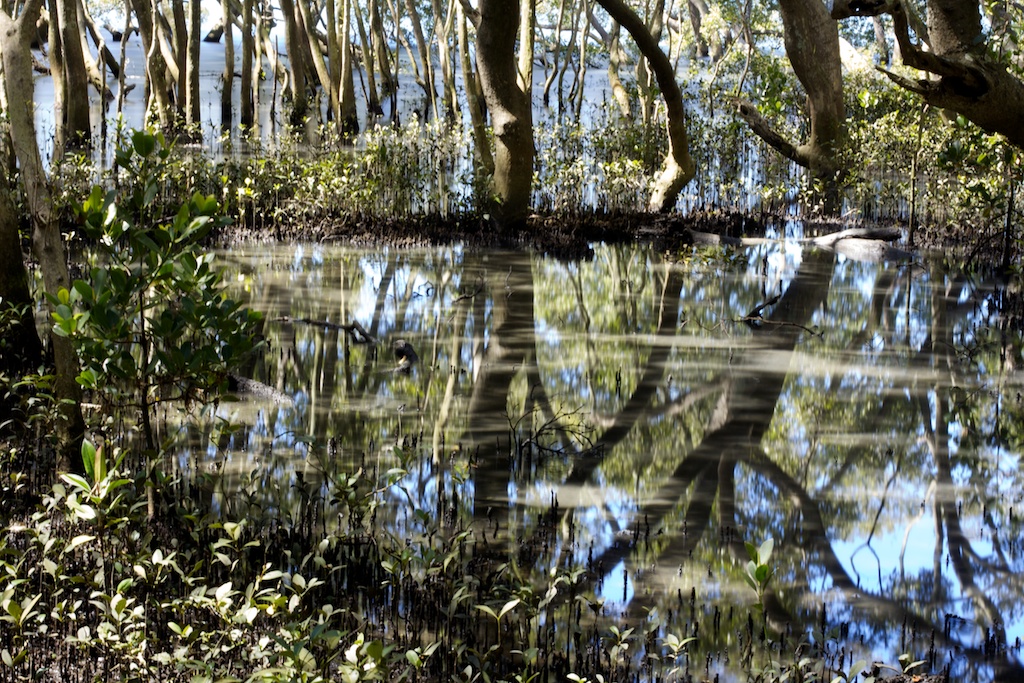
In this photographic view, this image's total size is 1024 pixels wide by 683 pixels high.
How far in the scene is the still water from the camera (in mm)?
3521

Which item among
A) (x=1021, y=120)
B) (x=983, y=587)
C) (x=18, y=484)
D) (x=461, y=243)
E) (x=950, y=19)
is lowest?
(x=983, y=587)

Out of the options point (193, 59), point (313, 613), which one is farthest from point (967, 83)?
point (193, 59)

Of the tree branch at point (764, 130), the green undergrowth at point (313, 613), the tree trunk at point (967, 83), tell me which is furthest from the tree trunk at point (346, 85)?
the green undergrowth at point (313, 613)

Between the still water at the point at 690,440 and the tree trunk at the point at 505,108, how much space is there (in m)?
1.83

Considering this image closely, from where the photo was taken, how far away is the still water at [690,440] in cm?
352

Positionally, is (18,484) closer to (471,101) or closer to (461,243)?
(461,243)

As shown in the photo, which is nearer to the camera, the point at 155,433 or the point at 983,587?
the point at 983,587

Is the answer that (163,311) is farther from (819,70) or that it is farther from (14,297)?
(819,70)

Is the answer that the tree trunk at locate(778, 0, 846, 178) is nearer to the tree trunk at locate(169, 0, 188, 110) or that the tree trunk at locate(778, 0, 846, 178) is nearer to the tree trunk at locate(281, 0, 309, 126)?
the tree trunk at locate(281, 0, 309, 126)

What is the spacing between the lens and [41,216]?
3.76m

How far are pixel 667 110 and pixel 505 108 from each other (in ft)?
5.47

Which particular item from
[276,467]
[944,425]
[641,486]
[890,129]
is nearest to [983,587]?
[641,486]

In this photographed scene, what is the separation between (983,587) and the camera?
12.0 feet

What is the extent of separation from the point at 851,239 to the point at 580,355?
4.44m
